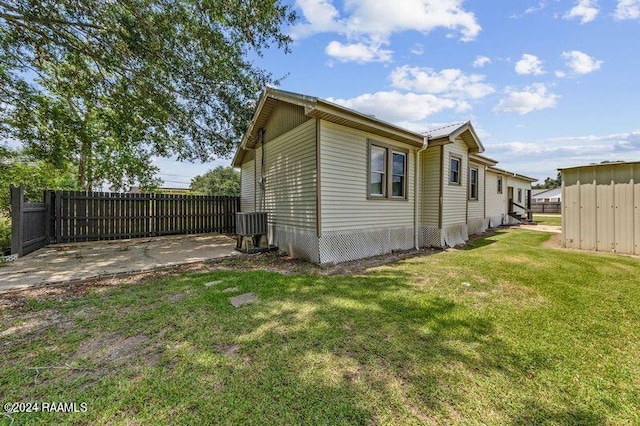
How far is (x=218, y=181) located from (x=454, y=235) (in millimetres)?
49774

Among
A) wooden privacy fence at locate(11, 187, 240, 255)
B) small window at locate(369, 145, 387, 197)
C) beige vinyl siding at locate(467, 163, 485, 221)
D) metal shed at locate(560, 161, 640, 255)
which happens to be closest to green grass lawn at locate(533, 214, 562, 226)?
beige vinyl siding at locate(467, 163, 485, 221)

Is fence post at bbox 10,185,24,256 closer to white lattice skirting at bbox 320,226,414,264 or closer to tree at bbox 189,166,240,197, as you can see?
white lattice skirting at bbox 320,226,414,264

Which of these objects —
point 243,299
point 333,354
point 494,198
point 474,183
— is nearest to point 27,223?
point 243,299

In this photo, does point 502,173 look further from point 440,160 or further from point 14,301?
point 14,301

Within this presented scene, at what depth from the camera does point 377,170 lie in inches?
308

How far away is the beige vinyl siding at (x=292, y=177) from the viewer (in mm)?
6730

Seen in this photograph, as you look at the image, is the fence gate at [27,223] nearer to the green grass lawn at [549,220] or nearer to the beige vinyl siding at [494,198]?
the beige vinyl siding at [494,198]

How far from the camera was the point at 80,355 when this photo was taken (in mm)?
2689

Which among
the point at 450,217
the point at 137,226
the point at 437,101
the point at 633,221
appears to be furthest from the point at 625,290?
the point at 137,226

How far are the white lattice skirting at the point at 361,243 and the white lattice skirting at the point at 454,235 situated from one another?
1.31 meters

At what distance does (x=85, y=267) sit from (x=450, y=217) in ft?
35.6

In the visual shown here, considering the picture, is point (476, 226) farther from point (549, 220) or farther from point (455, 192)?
point (549, 220)

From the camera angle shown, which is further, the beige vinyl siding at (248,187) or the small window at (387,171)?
the beige vinyl siding at (248,187)

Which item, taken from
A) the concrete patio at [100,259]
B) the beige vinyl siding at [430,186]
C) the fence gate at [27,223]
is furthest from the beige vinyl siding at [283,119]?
the fence gate at [27,223]
